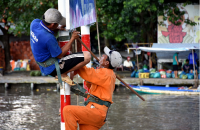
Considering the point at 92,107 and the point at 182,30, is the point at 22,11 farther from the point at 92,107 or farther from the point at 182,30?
the point at 92,107

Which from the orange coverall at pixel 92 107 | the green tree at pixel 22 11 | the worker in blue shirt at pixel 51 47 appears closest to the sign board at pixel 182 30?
the green tree at pixel 22 11

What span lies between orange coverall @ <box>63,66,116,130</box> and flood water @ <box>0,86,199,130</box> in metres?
4.95

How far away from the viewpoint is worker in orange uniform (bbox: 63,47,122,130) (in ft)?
14.6

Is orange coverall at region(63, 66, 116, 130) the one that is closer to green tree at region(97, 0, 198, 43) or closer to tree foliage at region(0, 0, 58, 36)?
green tree at region(97, 0, 198, 43)

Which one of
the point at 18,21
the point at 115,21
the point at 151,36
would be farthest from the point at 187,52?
the point at 18,21

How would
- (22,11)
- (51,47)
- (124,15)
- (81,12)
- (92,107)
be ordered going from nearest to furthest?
(51,47) < (92,107) < (81,12) < (124,15) < (22,11)

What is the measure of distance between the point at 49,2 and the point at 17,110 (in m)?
7.48

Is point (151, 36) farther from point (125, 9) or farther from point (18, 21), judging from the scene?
point (18, 21)

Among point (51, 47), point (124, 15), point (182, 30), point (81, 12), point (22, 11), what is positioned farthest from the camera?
point (22, 11)

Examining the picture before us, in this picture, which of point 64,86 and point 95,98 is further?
point 64,86

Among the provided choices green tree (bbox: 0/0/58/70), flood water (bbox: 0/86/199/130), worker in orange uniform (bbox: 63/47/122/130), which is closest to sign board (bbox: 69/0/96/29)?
worker in orange uniform (bbox: 63/47/122/130)

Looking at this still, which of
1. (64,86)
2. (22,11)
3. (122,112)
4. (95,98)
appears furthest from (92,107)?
(22,11)

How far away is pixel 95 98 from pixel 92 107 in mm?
134

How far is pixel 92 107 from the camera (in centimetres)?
470
